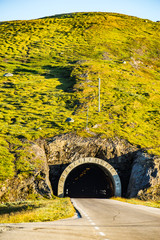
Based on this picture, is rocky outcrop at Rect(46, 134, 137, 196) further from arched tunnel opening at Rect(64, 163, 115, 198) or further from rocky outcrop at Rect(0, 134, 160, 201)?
arched tunnel opening at Rect(64, 163, 115, 198)

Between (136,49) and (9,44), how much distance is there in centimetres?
3953

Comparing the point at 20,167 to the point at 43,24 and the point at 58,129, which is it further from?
the point at 43,24

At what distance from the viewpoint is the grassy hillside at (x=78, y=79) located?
133 ft

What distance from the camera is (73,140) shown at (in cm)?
3678

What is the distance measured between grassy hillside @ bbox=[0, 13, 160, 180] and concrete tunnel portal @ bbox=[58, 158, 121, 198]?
551 cm

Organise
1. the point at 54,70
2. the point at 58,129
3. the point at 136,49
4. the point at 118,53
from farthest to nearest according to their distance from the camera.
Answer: the point at 136,49 < the point at 118,53 < the point at 54,70 < the point at 58,129

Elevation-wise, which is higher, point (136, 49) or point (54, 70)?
point (136, 49)

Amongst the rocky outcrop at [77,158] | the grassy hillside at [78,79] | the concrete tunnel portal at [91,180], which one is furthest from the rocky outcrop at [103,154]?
the grassy hillside at [78,79]

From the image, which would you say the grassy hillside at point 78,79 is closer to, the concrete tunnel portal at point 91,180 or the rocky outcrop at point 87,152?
the rocky outcrop at point 87,152

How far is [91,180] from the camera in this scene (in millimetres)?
51531

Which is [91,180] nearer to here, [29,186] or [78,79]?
[78,79]

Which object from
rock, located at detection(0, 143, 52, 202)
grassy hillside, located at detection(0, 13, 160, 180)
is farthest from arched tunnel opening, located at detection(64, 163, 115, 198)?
rock, located at detection(0, 143, 52, 202)

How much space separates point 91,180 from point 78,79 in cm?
2079

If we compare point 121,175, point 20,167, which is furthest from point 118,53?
point 20,167
